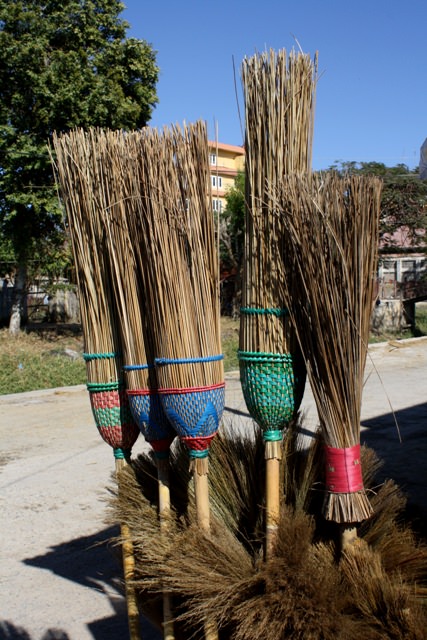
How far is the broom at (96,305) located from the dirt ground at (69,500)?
313 millimetres

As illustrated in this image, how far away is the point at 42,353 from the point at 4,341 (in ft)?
3.81

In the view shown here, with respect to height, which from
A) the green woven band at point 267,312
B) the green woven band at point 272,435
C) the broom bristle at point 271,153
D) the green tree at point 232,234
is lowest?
the green woven band at point 272,435

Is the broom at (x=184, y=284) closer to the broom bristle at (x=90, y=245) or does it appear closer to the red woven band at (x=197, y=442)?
the red woven band at (x=197, y=442)

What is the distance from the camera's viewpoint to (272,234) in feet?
4.95

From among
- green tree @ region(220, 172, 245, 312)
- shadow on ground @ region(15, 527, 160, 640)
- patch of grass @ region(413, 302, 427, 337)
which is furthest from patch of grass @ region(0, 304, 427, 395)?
shadow on ground @ region(15, 527, 160, 640)

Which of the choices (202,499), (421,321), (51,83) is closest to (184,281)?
(202,499)

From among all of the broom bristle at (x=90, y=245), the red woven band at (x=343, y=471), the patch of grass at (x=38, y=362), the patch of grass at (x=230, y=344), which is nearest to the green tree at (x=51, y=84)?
the patch of grass at (x=38, y=362)

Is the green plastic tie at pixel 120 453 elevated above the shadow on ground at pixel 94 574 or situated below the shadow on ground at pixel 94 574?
above

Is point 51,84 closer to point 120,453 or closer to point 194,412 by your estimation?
point 120,453

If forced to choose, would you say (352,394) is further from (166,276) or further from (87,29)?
(87,29)

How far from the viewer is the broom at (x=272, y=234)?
4.90 feet

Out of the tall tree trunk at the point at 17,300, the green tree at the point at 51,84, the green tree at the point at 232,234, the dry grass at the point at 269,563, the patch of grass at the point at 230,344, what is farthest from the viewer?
the green tree at the point at 232,234

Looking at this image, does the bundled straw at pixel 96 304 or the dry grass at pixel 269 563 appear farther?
the bundled straw at pixel 96 304

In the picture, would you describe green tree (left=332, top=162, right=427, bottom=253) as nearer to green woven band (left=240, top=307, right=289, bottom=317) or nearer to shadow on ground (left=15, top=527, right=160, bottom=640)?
shadow on ground (left=15, top=527, right=160, bottom=640)
